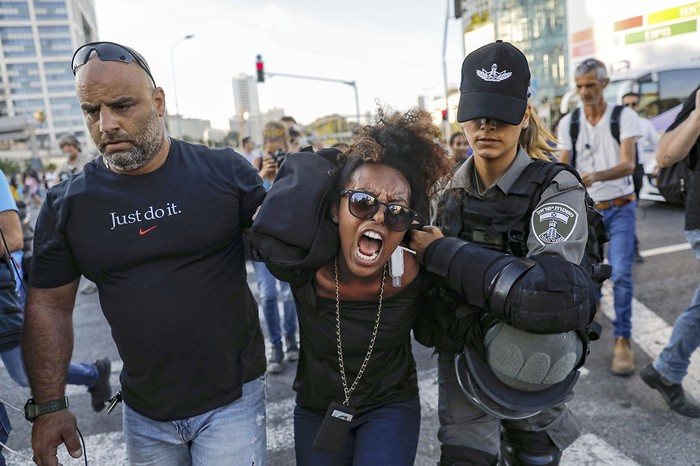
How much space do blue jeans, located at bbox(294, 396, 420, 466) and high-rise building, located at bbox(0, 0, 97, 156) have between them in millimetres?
127929

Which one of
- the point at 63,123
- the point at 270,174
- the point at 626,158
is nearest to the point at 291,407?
the point at 270,174

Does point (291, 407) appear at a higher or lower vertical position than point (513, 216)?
lower

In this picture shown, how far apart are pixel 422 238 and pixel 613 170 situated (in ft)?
9.59

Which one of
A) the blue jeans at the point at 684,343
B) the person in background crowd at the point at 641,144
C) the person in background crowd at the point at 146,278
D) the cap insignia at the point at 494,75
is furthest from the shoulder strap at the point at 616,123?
the person in background crowd at the point at 146,278

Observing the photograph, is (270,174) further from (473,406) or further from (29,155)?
(29,155)

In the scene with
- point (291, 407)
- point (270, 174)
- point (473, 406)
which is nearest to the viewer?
point (473, 406)

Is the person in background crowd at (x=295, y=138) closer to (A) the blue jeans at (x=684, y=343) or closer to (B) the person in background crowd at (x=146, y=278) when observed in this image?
(B) the person in background crowd at (x=146, y=278)

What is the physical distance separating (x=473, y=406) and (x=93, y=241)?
175cm

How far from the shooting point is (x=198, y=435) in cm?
205

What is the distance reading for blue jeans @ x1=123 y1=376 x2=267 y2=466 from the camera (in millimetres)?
2012

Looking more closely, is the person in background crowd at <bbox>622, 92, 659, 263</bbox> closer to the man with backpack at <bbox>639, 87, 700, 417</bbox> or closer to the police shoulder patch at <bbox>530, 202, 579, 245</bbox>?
the man with backpack at <bbox>639, 87, 700, 417</bbox>

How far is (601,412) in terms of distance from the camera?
346 centimetres

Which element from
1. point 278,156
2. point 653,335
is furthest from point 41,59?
point 653,335

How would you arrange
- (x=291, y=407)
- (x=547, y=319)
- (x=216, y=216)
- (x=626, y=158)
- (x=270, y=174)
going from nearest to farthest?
(x=547, y=319)
(x=216, y=216)
(x=291, y=407)
(x=626, y=158)
(x=270, y=174)
